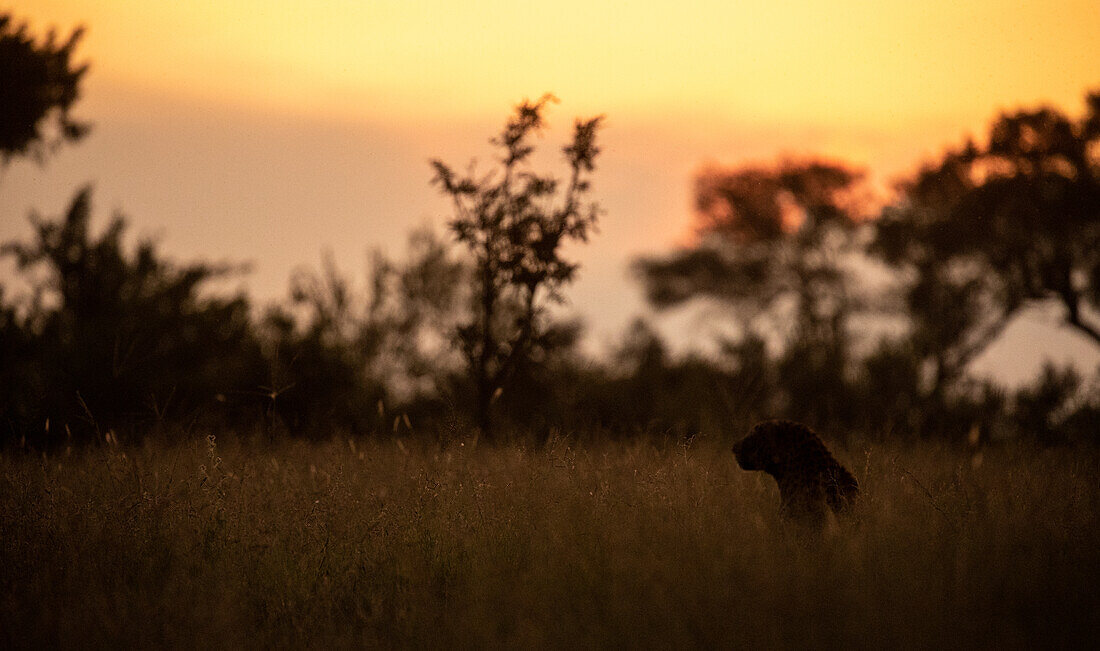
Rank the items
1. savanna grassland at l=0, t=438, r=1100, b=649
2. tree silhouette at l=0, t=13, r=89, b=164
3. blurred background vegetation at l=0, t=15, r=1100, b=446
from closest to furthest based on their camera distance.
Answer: savanna grassland at l=0, t=438, r=1100, b=649 → blurred background vegetation at l=0, t=15, r=1100, b=446 → tree silhouette at l=0, t=13, r=89, b=164

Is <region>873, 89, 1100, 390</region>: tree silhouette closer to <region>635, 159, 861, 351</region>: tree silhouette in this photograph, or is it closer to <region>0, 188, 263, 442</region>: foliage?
<region>635, 159, 861, 351</region>: tree silhouette

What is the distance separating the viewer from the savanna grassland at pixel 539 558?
438cm

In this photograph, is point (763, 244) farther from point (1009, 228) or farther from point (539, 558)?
point (539, 558)

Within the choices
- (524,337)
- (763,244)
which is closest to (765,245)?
(763,244)

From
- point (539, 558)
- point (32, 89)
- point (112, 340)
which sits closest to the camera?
point (539, 558)

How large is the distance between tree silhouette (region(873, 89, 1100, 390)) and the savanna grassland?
14.3 metres

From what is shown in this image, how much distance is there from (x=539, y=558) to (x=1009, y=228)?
63.1 feet

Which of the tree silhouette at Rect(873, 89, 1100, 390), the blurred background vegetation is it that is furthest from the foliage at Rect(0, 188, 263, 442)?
the tree silhouette at Rect(873, 89, 1100, 390)

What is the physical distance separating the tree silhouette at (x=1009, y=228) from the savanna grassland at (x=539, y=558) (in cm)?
1428

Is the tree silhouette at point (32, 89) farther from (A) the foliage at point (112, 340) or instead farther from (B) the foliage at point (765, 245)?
(B) the foliage at point (765, 245)

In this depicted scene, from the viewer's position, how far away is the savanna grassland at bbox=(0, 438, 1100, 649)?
4375 mm

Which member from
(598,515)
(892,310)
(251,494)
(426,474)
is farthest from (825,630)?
(892,310)

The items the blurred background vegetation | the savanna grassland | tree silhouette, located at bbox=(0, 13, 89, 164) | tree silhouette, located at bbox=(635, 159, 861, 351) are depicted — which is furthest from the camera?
tree silhouette, located at bbox=(635, 159, 861, 351)

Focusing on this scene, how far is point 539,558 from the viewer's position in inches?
208
